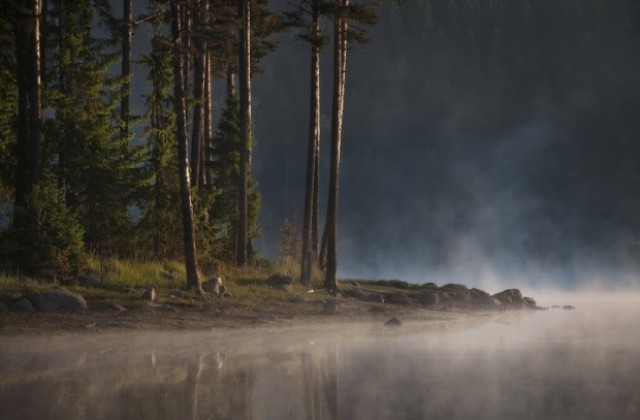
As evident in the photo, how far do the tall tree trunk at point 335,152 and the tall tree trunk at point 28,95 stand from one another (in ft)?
34.5

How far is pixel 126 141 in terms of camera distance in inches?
1066

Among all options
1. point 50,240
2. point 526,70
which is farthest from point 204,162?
point 526,70

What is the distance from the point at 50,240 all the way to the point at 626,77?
159326 mm

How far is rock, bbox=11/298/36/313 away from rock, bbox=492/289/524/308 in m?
20.7

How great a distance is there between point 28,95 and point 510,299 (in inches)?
854

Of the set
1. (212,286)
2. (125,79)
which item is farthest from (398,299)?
(125,79)

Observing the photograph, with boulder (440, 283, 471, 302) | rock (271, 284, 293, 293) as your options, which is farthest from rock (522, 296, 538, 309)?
rock (271, 284, 293, 293)

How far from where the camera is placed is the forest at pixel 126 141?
21234mm

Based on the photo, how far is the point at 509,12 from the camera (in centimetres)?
18900

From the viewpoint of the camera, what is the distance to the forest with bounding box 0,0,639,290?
69.7ft

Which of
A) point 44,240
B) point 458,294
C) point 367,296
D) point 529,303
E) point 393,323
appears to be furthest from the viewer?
point 529,303

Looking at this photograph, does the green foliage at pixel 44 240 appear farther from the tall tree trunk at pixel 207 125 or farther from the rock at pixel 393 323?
the tall tree trunk at pixel 207 125

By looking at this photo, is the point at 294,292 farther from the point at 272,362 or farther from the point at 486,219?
the point at 486,219

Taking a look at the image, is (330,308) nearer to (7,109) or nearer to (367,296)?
(367,296)
